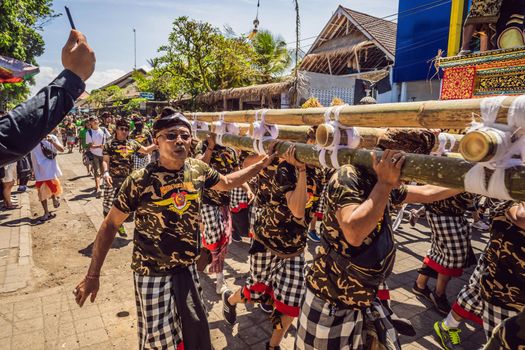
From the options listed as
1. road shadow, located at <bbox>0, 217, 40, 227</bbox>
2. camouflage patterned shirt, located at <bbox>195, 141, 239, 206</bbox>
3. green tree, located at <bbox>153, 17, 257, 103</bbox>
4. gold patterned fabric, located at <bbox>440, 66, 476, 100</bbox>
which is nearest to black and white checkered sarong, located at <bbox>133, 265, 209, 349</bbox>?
camouflage patterned shirt, located at <bbox>195, 141, 239, 206</bbox>

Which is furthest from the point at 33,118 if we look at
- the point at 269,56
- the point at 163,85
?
the point at 163,85

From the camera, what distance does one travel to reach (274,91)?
1199 centimetres

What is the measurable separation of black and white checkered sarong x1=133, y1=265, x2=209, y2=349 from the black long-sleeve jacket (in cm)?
154

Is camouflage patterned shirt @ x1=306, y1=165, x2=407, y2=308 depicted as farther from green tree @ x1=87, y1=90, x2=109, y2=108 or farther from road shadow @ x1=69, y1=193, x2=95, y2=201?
green tree @ x1=87, y1=90, x2=109, y2=108

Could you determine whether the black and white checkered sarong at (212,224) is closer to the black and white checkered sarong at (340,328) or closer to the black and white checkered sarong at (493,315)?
the black and white checkered sarong at (340,328)

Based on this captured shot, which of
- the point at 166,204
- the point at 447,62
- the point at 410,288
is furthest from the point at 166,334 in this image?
the point at 447,62

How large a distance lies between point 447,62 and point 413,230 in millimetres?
3403

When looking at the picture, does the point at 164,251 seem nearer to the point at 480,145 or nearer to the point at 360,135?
the point at 360,135

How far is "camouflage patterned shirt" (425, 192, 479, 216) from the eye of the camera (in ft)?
12.7

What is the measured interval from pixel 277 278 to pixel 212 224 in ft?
5.33

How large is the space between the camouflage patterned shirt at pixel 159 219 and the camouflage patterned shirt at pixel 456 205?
3.01m

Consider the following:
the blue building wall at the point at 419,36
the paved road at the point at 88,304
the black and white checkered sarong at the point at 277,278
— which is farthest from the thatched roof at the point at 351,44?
the black and white checkered sarong at the point at 277,278

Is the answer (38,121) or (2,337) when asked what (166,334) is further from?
(2,337)

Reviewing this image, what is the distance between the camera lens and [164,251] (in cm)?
248
